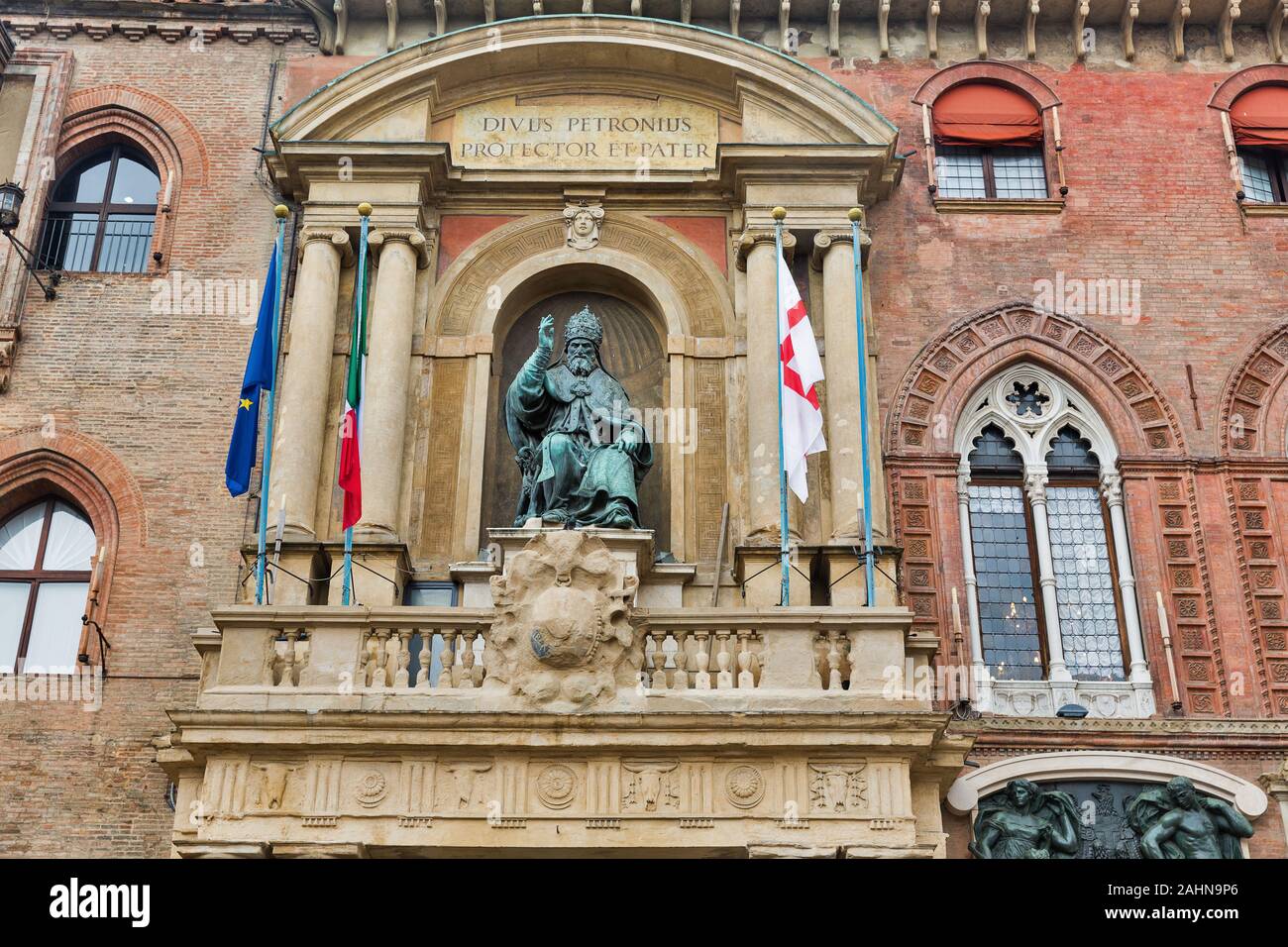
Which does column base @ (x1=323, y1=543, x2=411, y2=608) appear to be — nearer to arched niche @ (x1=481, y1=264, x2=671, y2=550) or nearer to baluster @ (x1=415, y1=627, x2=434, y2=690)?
baluster @ (x1=415, y1=627, x2=434, y2=690)

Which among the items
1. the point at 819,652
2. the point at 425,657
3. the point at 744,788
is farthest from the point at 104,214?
the point at 744,788

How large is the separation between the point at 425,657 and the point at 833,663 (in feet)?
10.6

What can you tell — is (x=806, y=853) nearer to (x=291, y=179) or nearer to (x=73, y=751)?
(x=73, y=751)

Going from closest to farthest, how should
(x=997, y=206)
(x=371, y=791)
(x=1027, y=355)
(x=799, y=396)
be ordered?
(x=371, y=791) < (x=799, y=396) < (x=1027, y=355) < (x=997, y=206)

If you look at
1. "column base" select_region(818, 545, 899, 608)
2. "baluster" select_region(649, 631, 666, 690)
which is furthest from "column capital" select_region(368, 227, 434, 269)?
"baluster" select_region(649, 631, 666, 690)

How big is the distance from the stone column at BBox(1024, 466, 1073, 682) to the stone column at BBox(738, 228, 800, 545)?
2477 millimetres

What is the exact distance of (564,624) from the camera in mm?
12633

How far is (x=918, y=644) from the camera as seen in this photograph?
44.2ft

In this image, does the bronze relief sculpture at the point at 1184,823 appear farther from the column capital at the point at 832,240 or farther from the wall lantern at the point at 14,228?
the wall lantern at the point at 14,228

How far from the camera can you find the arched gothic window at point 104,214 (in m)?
17.2

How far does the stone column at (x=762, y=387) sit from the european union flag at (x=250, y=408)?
4449 millimetres

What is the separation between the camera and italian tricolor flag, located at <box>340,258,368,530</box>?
14.0 m

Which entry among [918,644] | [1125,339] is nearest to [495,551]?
[918,644]

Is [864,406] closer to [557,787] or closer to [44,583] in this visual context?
[557,787]
